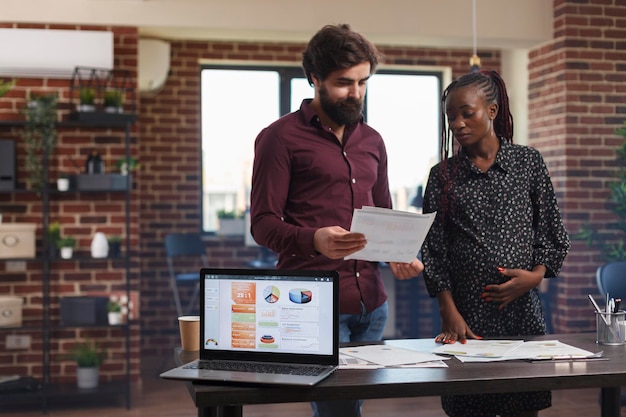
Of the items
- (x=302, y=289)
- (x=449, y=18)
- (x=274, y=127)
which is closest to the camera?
(x=302, y=289)

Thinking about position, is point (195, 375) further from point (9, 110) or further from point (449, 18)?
point (449, 18)

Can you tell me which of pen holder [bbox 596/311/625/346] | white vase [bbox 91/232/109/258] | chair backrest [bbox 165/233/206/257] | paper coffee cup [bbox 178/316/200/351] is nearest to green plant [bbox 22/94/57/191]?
white vase [bbox 91/232/109/258]

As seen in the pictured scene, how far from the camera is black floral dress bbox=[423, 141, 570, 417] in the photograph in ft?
8.04

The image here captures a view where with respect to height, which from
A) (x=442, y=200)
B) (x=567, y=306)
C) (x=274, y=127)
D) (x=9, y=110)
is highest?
(x=9, y=110)

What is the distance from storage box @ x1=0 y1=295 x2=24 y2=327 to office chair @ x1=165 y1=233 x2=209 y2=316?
62.1 inches

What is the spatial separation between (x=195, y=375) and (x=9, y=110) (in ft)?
13.2

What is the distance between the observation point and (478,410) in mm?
2381

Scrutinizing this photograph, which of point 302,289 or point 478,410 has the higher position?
point 302,289

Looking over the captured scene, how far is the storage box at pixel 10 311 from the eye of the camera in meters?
5.15

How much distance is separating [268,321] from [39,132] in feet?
→ 12.1

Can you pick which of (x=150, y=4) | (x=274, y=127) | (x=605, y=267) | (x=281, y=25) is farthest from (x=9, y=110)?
(x=605, y=267)

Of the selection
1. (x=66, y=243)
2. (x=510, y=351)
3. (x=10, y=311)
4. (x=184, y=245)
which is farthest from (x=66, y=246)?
(x=510, y=351)

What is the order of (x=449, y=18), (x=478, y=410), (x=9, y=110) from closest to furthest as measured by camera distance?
(x=478, y=410)
(x=9, y=110)
(x=449, y=18)

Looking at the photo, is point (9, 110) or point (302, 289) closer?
point (302, 289)
